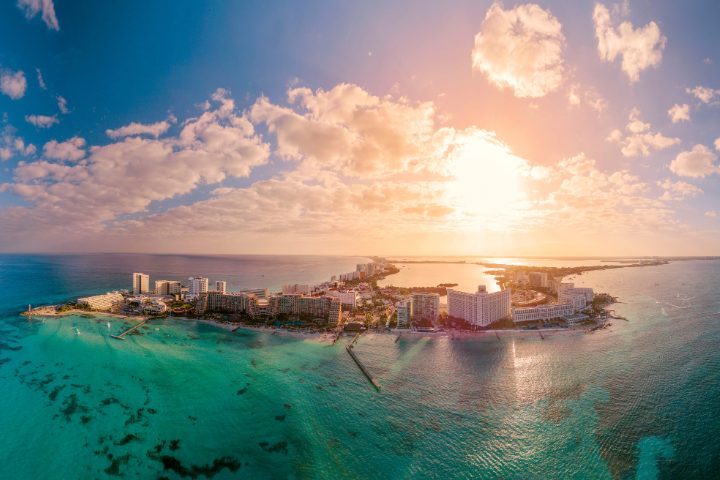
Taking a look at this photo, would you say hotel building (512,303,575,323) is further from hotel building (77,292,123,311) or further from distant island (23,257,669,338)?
hotel building (77,292,123,311)

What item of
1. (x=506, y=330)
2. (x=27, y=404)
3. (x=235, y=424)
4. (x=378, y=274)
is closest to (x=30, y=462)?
(x=27, y=404)

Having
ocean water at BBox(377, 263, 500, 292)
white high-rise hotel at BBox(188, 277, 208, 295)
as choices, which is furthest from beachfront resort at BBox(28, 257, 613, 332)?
ocean water at BBox(377, 263, 500, 292)

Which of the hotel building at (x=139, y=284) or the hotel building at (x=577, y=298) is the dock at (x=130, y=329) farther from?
the hotel building at (x=577, y=298)

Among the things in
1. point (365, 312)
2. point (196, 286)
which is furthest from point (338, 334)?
point (196, 286)

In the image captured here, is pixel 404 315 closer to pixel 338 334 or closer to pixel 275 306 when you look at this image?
pixel 338 334

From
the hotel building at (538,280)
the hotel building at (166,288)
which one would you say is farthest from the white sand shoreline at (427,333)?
the hotel building at (538,280)
